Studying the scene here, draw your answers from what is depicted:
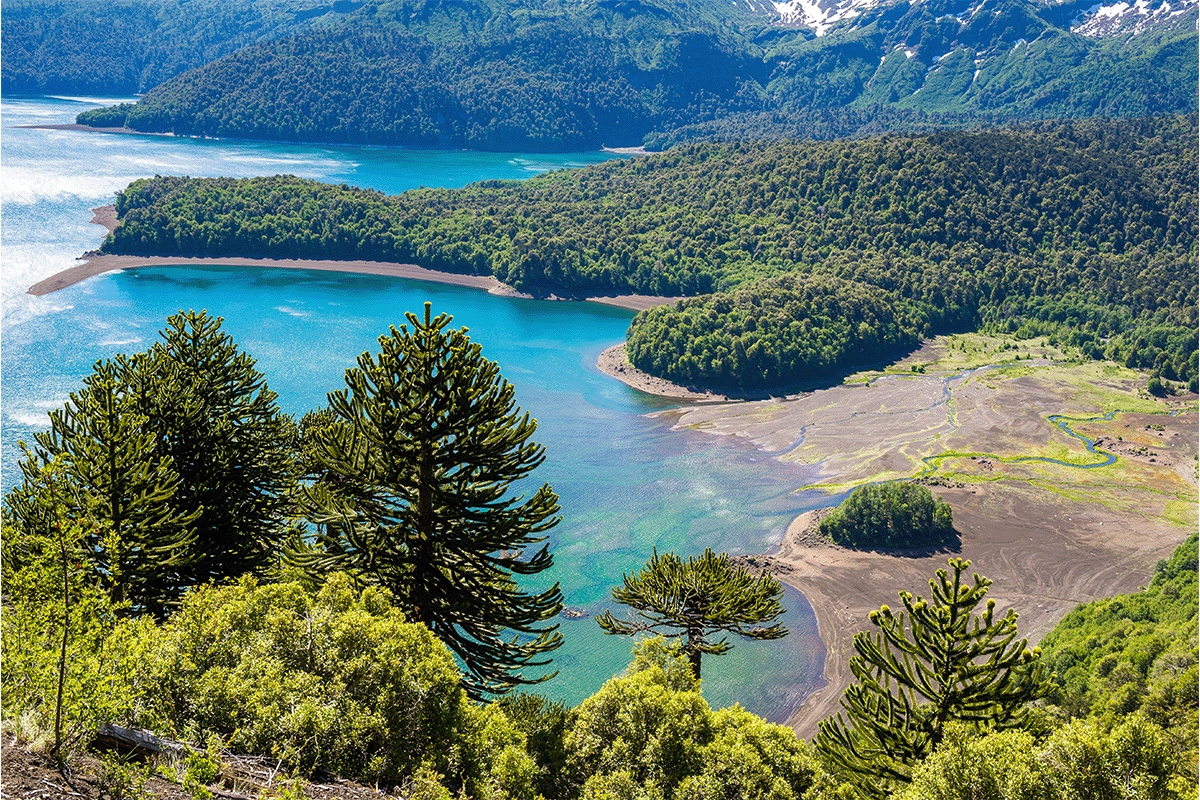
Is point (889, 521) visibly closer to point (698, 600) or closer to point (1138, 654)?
point (1138, 654)

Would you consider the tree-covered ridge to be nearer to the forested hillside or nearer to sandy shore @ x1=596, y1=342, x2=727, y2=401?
sandy shore @ x1=596, y1=342, x2=727, y2=401

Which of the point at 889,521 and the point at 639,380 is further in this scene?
the point at 639,380

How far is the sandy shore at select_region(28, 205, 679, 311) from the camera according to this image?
380ft

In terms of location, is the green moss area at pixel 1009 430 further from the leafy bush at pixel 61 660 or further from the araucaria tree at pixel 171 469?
the leafy bush at pixel 61 660

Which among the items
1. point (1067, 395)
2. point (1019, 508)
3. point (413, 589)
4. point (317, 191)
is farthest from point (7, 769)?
point (317, 191)

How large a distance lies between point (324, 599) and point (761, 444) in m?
62.7

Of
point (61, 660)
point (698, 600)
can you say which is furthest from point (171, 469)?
point (698, 600)

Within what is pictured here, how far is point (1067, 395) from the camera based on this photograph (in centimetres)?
8988

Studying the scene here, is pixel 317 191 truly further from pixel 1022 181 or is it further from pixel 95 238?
pixel 1022 181

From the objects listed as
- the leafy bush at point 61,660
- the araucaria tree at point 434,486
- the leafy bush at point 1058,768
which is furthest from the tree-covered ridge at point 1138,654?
the leafy bush at point 61,660

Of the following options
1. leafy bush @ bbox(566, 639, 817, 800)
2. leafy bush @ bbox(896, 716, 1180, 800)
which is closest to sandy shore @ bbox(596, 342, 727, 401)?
leafy bush @ bbox(566, 639, 817, 800)

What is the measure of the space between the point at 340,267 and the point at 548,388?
185ft

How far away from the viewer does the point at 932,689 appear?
17375mm

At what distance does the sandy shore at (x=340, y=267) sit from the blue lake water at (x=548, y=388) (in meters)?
2.60
